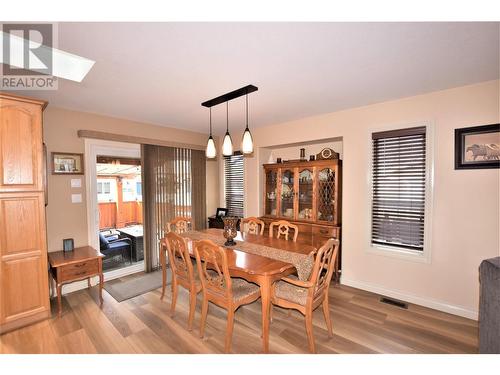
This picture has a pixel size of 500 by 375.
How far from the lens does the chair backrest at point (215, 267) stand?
188 centimetres

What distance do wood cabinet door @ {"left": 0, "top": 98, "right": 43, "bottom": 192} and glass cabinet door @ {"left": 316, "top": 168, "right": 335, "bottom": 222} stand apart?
342 cm

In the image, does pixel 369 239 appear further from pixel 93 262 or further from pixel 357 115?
pixel 93 262

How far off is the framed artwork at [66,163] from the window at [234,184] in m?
2.51

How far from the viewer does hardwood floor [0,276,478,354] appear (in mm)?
2016

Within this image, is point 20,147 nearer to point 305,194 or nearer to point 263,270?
point 263,270

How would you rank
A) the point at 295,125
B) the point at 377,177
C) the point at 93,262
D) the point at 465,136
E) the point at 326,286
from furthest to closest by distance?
the point at 295,125 < the point at 377,177 < the point at 93,262 < the point at 465,136 < the point at 326,286

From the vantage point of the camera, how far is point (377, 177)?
3.06m

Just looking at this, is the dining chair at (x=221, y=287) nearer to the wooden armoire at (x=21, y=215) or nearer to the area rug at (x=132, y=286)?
the area rug at (x=132, y=286)

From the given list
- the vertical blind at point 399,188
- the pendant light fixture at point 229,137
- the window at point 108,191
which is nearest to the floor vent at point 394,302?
the vertical blind at point 399,188

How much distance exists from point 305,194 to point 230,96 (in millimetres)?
1962

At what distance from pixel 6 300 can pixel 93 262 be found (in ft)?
2.43

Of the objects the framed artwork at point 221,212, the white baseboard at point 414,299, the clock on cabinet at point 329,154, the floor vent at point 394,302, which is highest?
the clock on cabinet at point 329,154

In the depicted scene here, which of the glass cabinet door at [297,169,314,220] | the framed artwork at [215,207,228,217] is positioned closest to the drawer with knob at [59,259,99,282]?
the framed artwork at [215,207,228,217]
